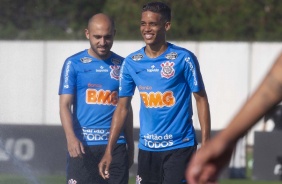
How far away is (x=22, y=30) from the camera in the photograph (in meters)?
22.2

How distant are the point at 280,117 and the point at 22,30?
7.76 m

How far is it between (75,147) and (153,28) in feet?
4.56

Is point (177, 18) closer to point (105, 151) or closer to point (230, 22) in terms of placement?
point (230, 22)

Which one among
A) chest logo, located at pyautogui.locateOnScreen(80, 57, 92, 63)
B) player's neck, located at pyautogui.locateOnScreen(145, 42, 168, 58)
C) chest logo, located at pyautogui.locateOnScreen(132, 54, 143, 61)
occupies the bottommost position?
chest logo, located at pyautogui.locateOnScreen(80, 57, 92, 63)

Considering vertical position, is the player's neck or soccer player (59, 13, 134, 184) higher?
the player's neck

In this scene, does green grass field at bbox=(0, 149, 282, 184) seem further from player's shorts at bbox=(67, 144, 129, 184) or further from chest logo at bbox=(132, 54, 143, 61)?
chest logo at bbox=(132, 54, 143, 61)

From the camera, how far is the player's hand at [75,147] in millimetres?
8188

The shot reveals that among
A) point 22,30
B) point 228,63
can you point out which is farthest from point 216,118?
point 22,30

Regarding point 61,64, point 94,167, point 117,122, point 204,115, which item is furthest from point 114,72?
point 61,64

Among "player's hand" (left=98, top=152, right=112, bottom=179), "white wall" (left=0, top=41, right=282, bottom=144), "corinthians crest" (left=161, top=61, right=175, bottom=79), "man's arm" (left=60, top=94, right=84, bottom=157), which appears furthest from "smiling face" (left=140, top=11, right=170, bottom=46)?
"white wall" (left=0, top=41, right=282, bottom=144)

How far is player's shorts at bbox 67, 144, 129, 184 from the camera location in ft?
27.3

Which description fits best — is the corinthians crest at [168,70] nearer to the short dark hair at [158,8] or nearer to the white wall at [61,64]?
the short dark hair at [158,8]

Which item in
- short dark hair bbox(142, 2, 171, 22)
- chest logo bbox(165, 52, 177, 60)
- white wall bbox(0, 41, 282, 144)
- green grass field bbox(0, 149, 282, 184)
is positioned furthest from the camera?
white wall bbox(0, 41, 282, 144)

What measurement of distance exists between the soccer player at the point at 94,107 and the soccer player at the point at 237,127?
553 cm
